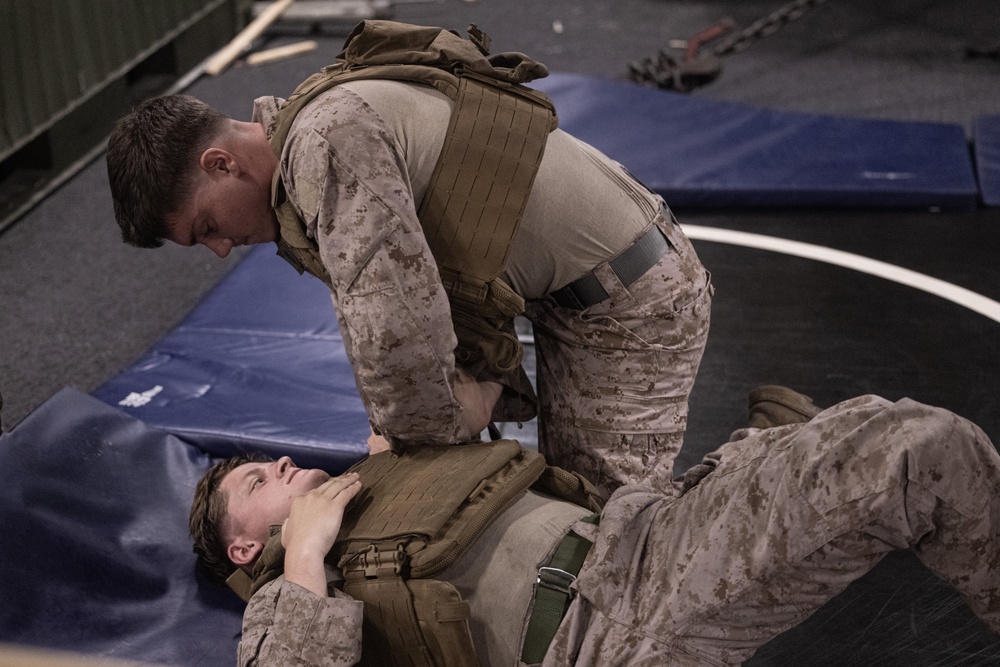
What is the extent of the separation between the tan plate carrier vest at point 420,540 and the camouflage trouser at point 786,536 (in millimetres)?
190

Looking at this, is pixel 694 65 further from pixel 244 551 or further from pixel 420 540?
pixel 420 540

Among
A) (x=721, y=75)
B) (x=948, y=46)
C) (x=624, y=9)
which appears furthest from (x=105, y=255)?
(x=948, y=46)

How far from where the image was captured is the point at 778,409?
2580mm

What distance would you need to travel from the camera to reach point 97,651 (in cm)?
228

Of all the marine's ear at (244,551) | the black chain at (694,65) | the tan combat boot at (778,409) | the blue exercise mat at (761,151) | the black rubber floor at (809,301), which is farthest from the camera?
the black chain at (694,65)

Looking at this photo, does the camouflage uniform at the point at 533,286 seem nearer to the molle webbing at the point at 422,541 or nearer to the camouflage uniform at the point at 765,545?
the molle webbing at the point at 422,541

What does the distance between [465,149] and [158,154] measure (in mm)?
546

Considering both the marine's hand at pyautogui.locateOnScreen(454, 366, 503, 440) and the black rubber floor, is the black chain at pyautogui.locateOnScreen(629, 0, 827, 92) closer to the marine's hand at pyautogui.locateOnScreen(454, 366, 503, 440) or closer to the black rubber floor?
the black rubber floor

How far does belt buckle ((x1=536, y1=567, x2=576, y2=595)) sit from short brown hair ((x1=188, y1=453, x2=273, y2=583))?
0.79 m

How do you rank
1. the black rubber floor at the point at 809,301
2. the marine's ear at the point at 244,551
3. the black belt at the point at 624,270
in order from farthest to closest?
the black rubber floor at the point at 809,301 → the marine's ear at the point at 244,551 → the black belt at the point at 624,270

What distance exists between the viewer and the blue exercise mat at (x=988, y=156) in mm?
4277

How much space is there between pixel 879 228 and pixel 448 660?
9.84ft

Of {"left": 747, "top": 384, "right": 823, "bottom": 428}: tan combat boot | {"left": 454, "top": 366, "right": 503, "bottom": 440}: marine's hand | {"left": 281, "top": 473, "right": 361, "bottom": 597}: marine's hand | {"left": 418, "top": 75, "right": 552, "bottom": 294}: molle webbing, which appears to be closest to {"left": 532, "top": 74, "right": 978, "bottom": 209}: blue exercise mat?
{"left": 747, "top": 384, "right": 823, "bottom": 428}: tan combat boot

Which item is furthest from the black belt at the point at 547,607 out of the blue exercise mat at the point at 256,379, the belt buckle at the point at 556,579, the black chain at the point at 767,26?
the black chain at the point at 767,26
